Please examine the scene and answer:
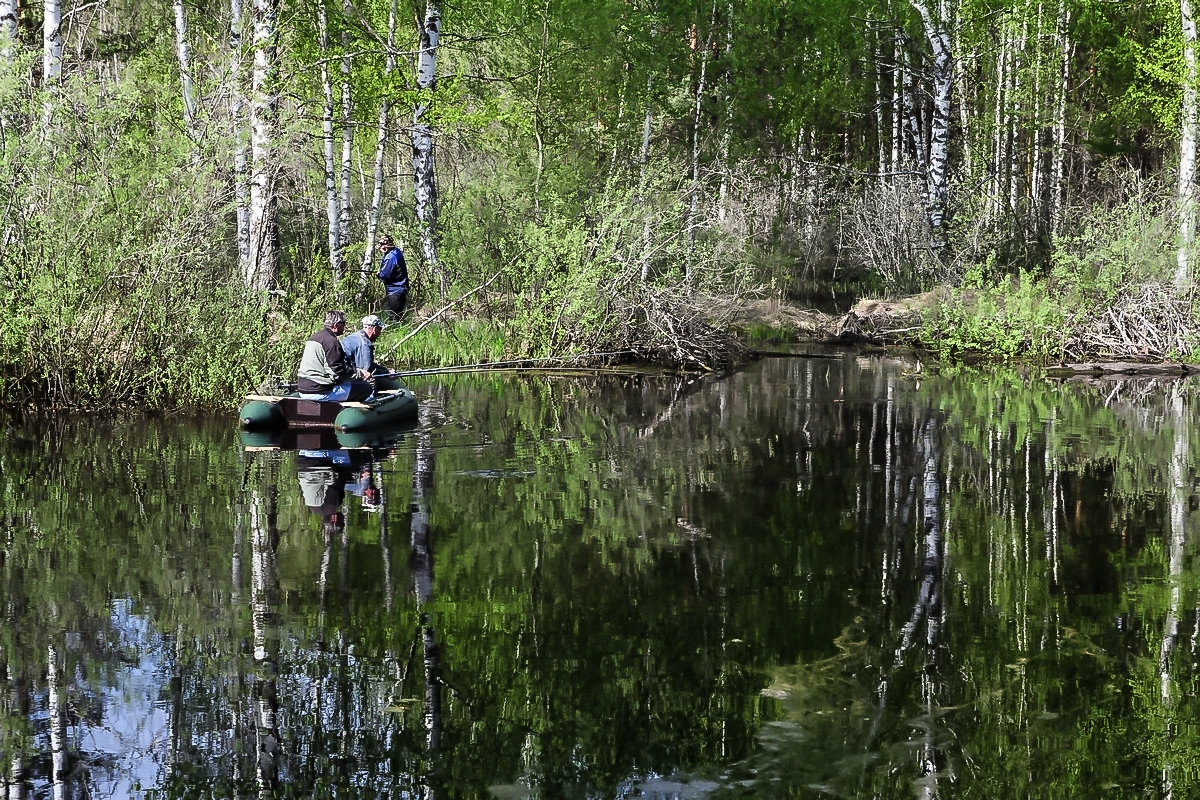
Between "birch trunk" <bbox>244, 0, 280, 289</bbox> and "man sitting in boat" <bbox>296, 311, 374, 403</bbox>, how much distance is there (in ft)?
10.2

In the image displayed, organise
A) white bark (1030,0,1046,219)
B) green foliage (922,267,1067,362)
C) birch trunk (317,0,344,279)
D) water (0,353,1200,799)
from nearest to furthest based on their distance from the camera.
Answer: water (0,353,1200,799), birch trunk (317,0,344,279), green foliage (922,267,1067,362), white bark (1030,0,1046,219)

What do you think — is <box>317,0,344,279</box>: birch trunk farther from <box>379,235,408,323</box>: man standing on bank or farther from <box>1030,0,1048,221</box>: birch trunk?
<box>1030,0,1048,221</box>: birch trunk

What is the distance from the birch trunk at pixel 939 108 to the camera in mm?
28594

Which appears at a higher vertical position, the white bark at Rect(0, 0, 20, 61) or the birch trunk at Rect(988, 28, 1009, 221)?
the birch trunk at Rect(988, 28, 1009, 221)

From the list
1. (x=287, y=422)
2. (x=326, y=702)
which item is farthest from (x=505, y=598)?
(x=287, y=422)

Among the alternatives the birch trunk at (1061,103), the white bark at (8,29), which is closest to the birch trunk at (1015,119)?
the birch trunk at (1061,103)

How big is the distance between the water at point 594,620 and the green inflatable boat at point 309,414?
68 centimetres

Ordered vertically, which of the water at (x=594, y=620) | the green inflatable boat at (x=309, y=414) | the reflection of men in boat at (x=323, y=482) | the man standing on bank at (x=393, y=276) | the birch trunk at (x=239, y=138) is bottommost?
the water at (x=594, y=620)

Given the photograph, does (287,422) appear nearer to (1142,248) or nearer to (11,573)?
(11,573)

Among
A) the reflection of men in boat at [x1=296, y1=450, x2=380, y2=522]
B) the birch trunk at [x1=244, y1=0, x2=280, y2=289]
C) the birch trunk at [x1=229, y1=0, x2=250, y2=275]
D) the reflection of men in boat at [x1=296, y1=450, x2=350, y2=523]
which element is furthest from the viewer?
the birch trunk at [x1=244, y1=0, x2=280, y2=289]

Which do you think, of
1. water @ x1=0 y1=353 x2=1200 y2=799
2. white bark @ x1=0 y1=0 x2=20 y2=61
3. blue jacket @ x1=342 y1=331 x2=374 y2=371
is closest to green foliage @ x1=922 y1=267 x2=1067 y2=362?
water @ x1=0 y1=353 x2=1200 y2=799

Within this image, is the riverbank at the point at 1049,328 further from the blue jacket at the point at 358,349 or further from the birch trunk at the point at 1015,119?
the blue jacket at the point at 358,349

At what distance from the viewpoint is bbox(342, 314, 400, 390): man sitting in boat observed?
51.1 ft

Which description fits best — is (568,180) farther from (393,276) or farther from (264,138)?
(264,138)
